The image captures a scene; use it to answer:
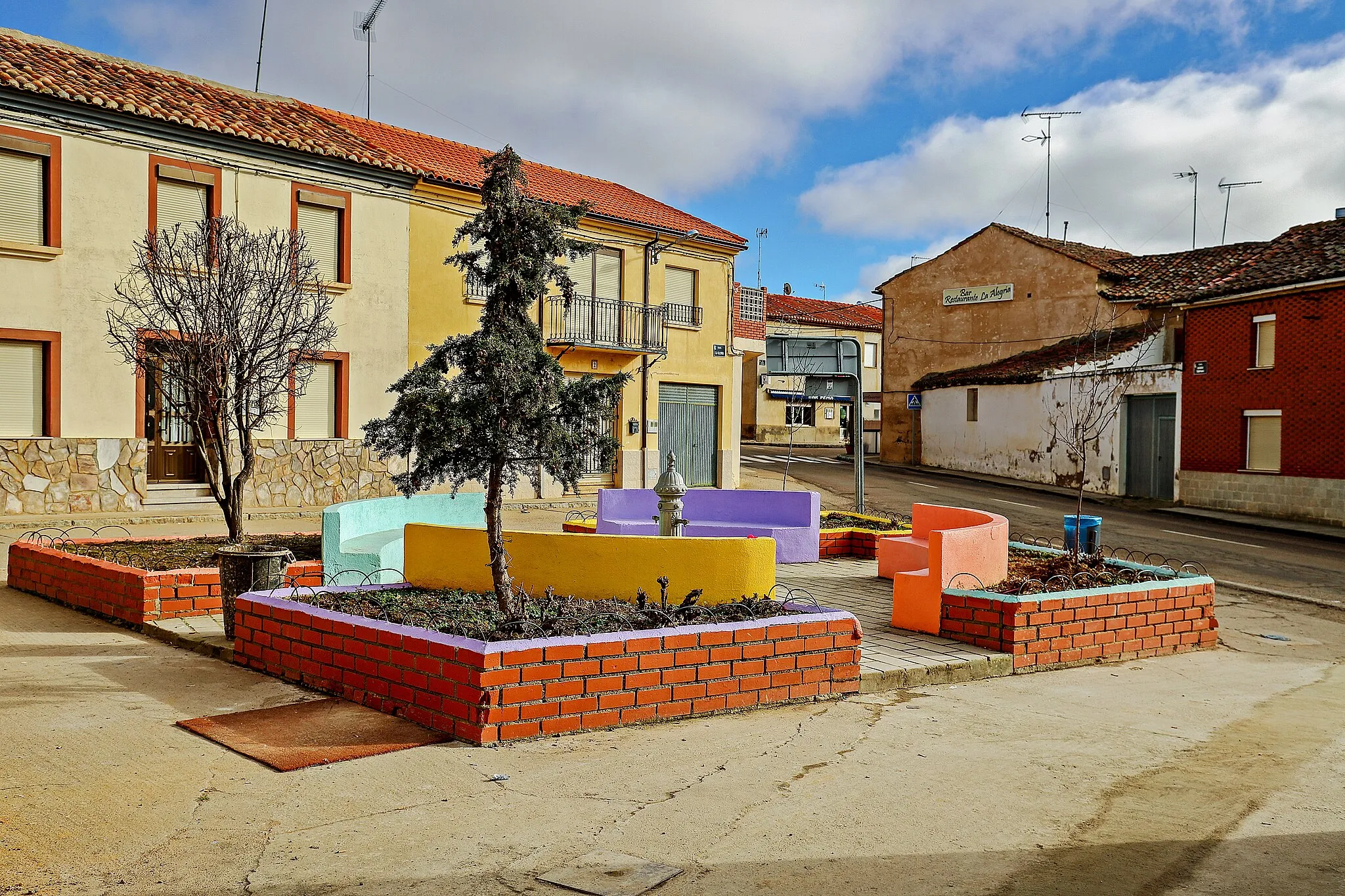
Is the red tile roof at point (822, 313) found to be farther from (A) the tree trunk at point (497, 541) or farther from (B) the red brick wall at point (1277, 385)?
(A) the tree trunk at point (497, 541)

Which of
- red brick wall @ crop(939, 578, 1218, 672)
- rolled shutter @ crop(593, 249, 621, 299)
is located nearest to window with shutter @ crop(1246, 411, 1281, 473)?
rolled shutter @ crop(593, 249, 621, 299)

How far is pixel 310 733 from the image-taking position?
16.7ft

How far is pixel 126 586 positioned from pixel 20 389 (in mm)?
10287

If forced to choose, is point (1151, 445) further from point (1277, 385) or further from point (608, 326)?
point (608, 326)

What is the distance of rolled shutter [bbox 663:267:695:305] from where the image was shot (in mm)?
26031

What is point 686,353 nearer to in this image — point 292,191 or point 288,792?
point 292,191

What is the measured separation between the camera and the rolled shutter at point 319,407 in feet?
62.8

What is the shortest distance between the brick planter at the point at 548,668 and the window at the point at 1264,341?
2079 cm

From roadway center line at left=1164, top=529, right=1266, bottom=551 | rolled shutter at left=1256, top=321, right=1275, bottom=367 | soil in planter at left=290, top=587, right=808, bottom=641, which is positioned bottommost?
roadway center line at left=1164, top=529, right=1266, bottom=551

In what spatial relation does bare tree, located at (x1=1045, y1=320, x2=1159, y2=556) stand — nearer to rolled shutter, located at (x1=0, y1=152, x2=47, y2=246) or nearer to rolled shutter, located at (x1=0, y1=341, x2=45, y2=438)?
rolled shutter, located at (x1=0, y1=341, x2=45, y2=438)

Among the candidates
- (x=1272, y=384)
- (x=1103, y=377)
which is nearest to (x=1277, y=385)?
(x=1272, y=384)

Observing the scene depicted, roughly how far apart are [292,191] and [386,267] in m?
2.32

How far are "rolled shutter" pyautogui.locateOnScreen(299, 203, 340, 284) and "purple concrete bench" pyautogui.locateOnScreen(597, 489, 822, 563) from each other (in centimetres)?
918

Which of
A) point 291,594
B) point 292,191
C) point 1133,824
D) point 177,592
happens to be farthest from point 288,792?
point 292,191
